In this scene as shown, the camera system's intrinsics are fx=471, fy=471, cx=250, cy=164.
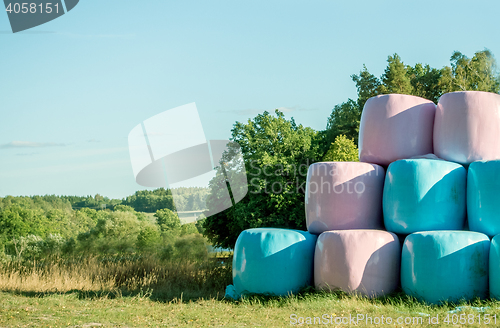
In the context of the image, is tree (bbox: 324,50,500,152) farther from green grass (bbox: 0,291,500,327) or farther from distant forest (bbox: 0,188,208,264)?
green grass (bbox: 0,291,500,327)

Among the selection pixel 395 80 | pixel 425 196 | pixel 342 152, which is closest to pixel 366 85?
pixel 395 80

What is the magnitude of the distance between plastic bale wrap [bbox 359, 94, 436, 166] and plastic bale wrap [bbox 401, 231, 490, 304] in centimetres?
162

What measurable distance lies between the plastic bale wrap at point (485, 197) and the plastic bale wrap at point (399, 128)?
1.00 m

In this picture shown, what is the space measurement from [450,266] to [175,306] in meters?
3.96

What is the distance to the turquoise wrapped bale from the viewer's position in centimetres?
734

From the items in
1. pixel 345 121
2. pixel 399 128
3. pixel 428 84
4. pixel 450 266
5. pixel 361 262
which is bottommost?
pixel 450 266

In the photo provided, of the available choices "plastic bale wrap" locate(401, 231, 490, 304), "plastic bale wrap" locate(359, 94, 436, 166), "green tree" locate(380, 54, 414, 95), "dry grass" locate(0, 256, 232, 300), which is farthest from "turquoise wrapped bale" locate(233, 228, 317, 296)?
"green tree" locate(380, 54, 414, 95)

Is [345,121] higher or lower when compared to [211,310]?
higher

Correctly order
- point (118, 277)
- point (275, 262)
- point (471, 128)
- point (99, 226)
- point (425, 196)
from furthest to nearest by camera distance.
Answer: point (99, 226) → point (118, 277) → point (275, 262) → point (471, 128) → point (425, 196)

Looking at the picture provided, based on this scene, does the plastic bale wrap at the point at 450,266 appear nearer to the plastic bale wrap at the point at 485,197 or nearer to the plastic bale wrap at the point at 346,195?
the plastic bale wrap at the point at 485,197

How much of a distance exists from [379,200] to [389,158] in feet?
2.35

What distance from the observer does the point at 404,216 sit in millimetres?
7023

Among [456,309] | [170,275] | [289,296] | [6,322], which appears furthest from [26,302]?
[456,309]

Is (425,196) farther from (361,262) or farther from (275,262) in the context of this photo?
(275,262)
